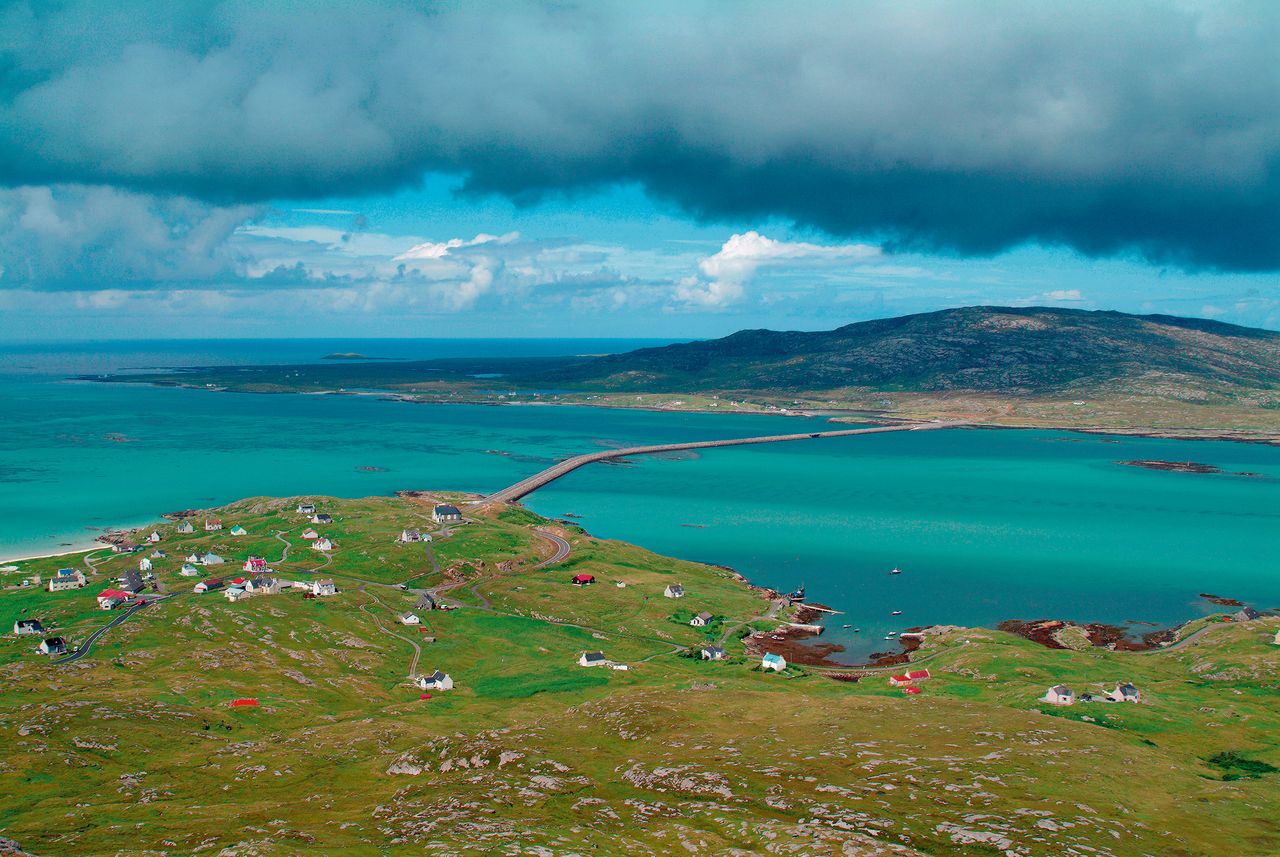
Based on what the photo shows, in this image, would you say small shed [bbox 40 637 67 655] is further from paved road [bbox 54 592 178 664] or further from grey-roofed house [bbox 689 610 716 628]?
grey-roofed house [bbox 689 610 716 628]

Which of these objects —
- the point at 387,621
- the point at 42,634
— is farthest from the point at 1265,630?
the point at 42,634

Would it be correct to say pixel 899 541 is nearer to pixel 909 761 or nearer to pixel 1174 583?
pixel 1174 583

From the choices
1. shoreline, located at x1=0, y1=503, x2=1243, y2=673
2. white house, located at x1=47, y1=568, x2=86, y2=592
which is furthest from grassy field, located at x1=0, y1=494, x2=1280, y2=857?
white house, located at x1=47, y1=568, x2=86, y2=592

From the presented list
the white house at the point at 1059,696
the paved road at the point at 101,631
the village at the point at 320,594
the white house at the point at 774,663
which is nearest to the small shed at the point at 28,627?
the village at the point at 320,594

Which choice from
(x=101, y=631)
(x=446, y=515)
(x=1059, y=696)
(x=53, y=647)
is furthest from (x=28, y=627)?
(x=1059, y=696)

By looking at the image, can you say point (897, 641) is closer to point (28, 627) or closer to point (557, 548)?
point (557, 548)
